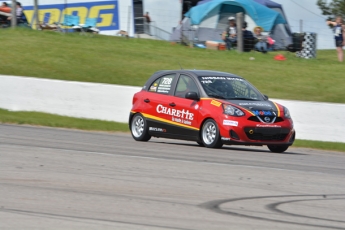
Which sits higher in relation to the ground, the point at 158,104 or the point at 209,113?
the point at 209,113

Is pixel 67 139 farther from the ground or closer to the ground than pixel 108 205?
closer to the ground

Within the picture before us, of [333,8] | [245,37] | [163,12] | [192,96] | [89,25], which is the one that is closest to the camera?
[192,96]

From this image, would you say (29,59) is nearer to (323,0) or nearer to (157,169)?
(157,169)

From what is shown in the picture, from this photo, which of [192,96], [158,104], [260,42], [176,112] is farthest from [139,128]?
[260,42]

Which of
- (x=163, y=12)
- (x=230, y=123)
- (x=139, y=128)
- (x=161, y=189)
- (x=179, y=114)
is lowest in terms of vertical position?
(x=163, y=12)

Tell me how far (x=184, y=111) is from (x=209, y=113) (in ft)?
2.31

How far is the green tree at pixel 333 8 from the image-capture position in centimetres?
4281

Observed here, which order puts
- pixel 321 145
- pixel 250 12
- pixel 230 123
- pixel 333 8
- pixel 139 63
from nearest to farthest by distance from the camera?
pixel 230 123 < pixel 321 145 < pixel 139 63 < pixel 250 12 < pixel 333 8

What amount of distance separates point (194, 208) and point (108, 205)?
807 millimetres

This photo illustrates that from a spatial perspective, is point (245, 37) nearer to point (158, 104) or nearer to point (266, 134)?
point (158, 104)

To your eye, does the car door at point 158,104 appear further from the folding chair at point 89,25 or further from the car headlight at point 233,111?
the folding chair at point 89,25

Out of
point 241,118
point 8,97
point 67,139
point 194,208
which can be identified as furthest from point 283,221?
point 8,97

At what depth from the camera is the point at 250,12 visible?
3136 centimetres

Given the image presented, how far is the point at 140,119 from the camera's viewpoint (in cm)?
1455
